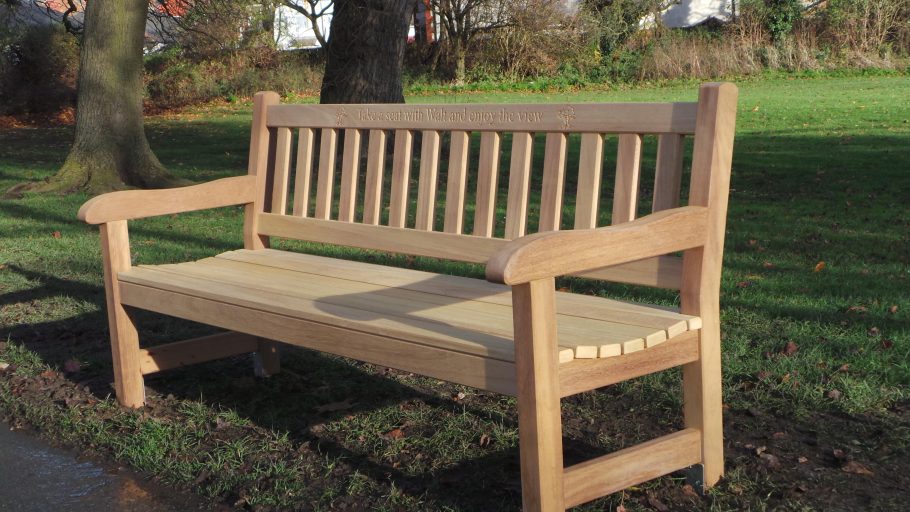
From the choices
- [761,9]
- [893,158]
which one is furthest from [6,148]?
[761,9]

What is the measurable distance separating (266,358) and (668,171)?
2.14 metres

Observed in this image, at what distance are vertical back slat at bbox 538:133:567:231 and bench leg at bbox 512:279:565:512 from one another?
34.3 inches

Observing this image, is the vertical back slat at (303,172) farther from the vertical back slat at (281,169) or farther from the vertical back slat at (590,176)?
the vertical back slat at (590,176)

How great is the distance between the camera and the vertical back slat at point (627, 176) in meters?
3.14

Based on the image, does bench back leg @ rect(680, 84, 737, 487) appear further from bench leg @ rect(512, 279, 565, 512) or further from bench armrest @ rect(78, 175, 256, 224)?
bench armrest @ rect(78, 175, 256, 224)

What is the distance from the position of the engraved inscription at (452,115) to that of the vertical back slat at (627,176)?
0.32 metres

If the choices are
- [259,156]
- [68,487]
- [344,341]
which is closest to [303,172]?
[259,156]

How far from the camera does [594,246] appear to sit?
254cm

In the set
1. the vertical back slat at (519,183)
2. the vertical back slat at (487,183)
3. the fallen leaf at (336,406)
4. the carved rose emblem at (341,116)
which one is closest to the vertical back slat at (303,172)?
the carved rose emblem at (341,116)

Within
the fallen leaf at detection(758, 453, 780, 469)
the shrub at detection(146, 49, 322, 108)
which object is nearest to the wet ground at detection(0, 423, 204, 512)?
the fallen leaf at detection(758, 453, 780, 469)

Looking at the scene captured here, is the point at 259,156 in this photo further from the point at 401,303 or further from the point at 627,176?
the point at 627,176

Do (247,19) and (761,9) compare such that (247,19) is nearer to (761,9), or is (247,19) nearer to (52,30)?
(52,30)

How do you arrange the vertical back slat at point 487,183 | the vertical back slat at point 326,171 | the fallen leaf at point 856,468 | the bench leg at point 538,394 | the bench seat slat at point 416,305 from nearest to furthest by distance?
the bench leg at point 538,394, the bench seat slat at point 416,305, the fallen leaf at point 856,468, the vertical back slat at point 487,183, the vertical back slat at point 326,171

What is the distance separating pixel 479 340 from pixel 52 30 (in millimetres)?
23603
